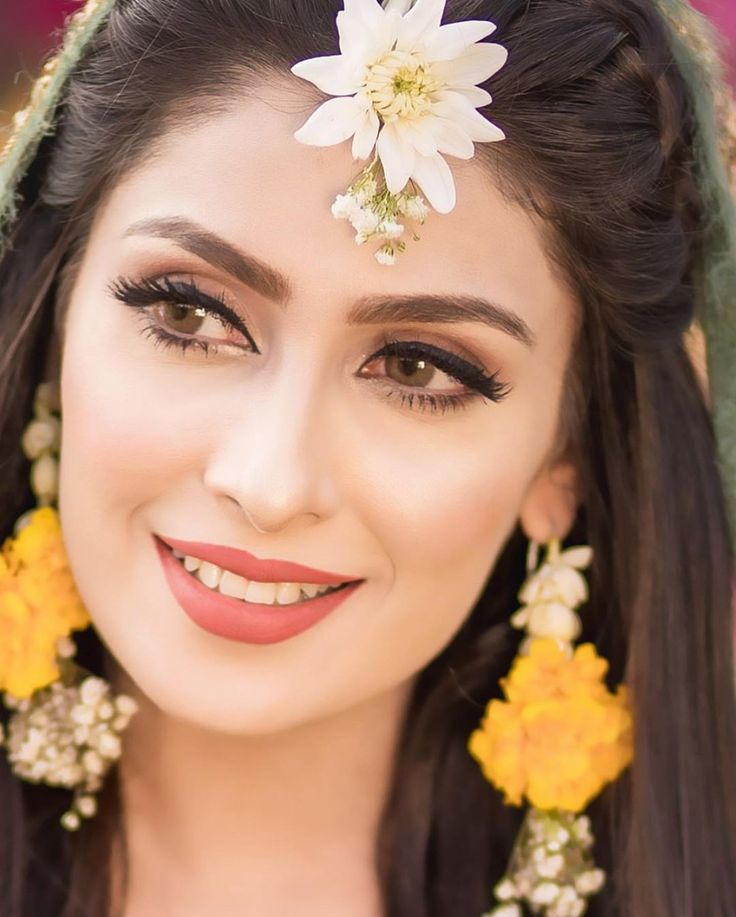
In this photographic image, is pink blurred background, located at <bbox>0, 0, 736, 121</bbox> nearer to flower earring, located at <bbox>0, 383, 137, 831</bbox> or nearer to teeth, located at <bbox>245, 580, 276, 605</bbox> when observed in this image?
flower earring, located at <bbox>0, 383, 137, 831</bbox>

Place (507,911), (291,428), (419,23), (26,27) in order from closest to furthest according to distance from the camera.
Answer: (419,23) < (291,428) < (507,911) < (26,27)

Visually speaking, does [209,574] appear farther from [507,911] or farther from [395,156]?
[507,911]

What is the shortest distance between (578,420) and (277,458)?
556 millimetres

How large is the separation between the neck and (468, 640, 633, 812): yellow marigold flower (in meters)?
0.20

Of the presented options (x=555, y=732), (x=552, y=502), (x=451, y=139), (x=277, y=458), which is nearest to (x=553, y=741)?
(x=555, y=732)

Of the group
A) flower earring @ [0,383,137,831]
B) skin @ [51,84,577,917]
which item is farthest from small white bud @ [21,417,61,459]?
skin @ [51,84,577,917]

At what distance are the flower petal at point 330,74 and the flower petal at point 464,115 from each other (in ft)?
0.31

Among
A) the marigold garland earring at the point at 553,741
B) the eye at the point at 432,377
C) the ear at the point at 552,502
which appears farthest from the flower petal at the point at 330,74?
the marigold garland earring at the point at 553,741

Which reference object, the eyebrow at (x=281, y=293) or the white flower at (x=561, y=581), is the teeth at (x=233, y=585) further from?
the white flower at (x=561, y=581)

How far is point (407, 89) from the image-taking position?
4.72ft

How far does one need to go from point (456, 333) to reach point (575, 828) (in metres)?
0.81

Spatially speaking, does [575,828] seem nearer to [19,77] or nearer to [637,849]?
[637,849]

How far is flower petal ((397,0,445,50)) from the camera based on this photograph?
1417 mm

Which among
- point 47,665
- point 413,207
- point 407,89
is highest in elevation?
point 407,89
